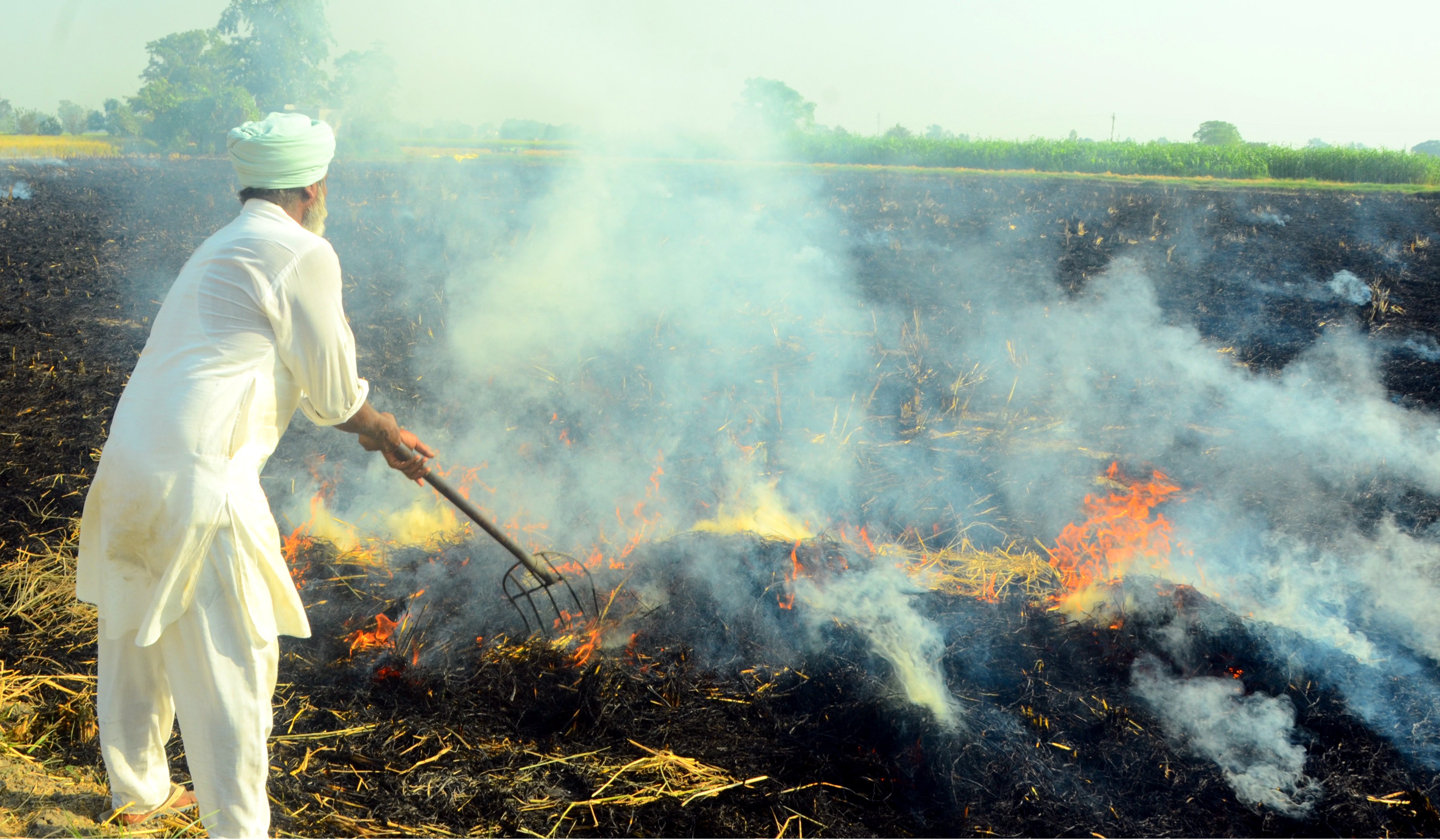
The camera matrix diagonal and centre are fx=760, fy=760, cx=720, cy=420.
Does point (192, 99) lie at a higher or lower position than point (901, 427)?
higher

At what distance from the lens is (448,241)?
1069cm

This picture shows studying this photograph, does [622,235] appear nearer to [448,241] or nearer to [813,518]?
[448,241]

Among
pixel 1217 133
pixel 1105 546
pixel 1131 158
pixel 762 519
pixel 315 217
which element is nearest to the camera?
pixel 315 217

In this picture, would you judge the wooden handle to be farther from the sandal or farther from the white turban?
the sandal

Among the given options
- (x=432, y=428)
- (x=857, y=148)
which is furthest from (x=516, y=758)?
(x=857, y=148)

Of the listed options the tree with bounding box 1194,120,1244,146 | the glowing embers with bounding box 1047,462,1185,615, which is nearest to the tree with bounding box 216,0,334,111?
the glowing embers with bounding box 1047,462,1185,615

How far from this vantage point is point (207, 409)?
2.07m

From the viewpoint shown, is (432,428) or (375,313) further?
(375,313)

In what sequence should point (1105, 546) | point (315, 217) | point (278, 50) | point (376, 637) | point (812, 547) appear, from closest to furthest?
point (315, 217) → point (376, 637) → point (812, 547) → point (1105, 546) → point (278, 50)

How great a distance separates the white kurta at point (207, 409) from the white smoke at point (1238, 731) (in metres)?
3.18

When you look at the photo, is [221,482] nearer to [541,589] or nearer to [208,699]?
[208,699]

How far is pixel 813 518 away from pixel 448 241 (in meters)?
7.97

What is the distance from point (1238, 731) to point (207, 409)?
11.9ft

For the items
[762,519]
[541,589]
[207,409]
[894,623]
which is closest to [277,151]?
[207,409]
